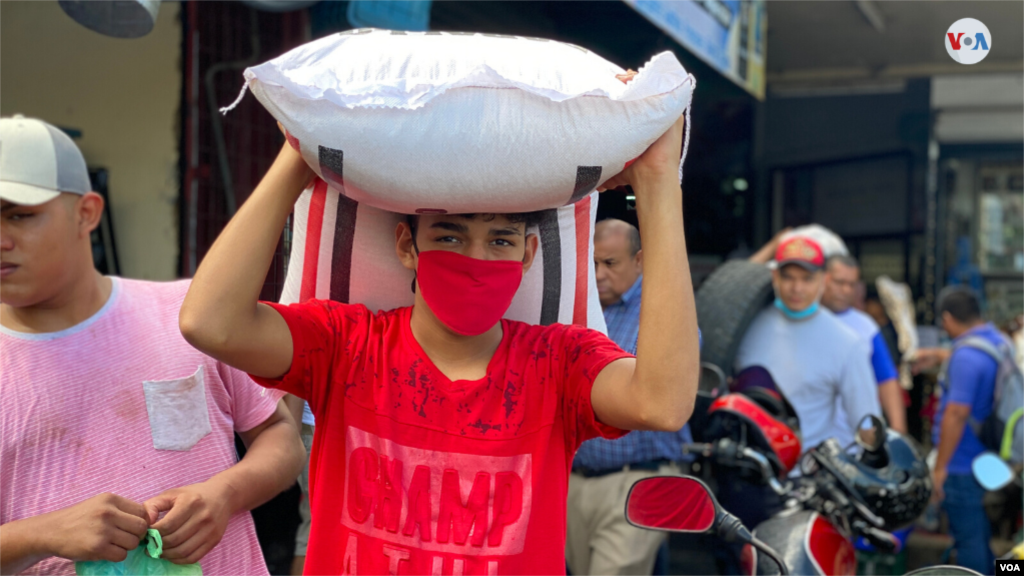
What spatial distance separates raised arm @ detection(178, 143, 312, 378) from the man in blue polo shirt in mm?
3932

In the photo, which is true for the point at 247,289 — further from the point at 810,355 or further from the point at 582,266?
the point at 810,355

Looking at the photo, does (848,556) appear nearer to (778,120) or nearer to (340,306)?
(340,306)

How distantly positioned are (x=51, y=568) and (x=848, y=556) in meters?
2.35

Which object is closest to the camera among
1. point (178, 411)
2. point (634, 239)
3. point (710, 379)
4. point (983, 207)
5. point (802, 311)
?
point (178, 411)

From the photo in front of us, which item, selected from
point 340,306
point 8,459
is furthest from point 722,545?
point 8,459

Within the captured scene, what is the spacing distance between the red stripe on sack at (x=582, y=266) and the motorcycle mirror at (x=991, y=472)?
342 centimetres

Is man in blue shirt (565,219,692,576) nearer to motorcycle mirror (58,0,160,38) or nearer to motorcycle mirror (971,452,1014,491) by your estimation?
motorcycle mirror (971,452,1014,491)

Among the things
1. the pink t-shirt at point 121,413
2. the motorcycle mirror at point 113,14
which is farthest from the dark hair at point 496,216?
the motorcycle mirror at point 113,14

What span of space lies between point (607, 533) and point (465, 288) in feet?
7.40

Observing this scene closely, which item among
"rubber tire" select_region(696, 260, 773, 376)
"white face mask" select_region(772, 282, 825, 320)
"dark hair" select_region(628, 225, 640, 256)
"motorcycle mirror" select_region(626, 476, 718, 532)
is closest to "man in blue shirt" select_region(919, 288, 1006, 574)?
"white face mask" select_region(772, 282, 825, 320)

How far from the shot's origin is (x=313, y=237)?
182cm

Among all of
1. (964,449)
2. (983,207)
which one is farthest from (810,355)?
(983,207)

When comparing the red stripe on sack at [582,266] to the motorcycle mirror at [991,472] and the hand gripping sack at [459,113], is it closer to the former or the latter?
the hand gripping sack at [459,113]

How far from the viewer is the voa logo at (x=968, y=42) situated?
2.84 meters
